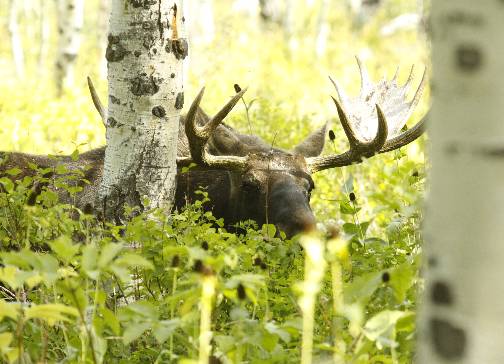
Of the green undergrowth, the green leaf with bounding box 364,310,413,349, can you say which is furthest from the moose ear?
the green leaf with bounding box 364,310,413,349

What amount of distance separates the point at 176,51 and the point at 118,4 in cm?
39

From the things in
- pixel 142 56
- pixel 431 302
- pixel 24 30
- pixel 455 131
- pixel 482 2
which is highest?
pixel 24 30

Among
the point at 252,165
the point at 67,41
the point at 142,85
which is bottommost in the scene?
the point at 252,165

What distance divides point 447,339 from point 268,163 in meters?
4.31

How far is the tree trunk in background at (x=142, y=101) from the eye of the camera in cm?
463

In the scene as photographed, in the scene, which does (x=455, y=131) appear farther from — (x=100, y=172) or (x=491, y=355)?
(x=100, y=172)

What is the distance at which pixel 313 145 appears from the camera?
22.3ft

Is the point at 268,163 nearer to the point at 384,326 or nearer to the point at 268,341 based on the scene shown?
the point at 268,341

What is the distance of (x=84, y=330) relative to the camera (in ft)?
8.63

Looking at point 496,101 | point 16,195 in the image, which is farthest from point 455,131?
point 16,195

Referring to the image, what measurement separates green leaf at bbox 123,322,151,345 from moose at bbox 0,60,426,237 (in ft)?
9.45

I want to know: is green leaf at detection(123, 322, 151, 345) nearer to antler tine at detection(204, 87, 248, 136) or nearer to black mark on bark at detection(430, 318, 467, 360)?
black mark on bark at detection(430, 318, 467, 360)

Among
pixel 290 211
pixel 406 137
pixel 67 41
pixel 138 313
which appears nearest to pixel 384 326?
pixel 138 313

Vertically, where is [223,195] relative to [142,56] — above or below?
below
